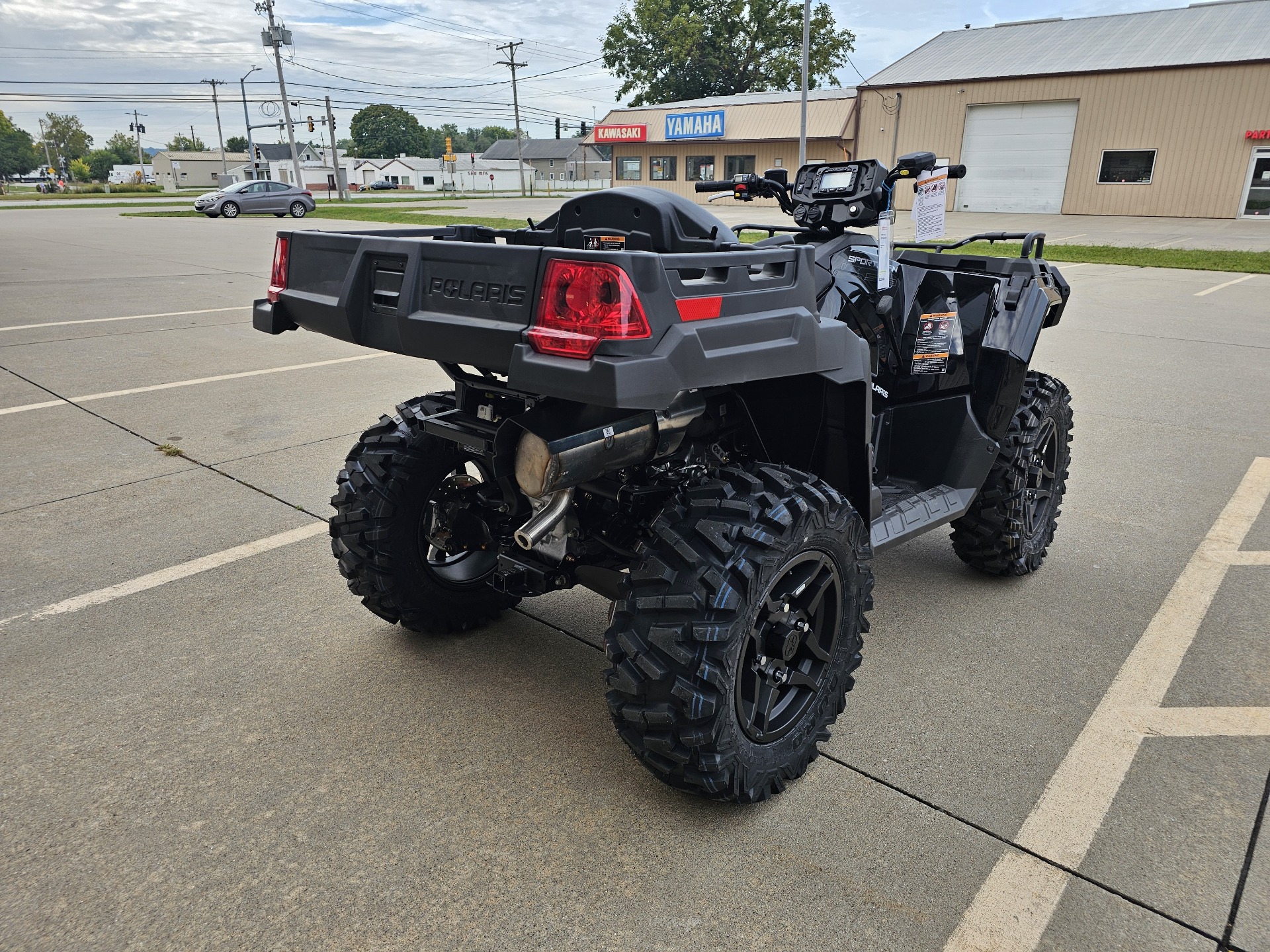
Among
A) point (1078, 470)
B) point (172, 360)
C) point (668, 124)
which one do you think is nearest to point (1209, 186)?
point (668, 124)

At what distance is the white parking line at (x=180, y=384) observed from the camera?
6.42 m

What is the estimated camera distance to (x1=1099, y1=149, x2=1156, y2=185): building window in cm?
2966

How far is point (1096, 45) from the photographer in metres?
31.1

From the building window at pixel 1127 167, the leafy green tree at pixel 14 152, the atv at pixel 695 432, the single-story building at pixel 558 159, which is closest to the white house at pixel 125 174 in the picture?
the leafy green tree at pixel 14 152

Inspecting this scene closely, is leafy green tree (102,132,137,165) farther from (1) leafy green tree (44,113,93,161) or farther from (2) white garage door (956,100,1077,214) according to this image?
(2) white garage door (956,100,1077,214)

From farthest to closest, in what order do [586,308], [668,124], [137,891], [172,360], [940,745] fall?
[668,124] → [172,360] → [940,745] → [137,891] → [586,308]

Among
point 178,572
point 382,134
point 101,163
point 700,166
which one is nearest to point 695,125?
point 700,166

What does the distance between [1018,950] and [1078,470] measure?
13.2ft

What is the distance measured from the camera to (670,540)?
2.25 meters

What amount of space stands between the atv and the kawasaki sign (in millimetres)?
40936

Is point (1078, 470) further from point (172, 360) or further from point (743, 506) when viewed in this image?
point (172, 360)

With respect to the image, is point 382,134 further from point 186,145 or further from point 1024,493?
point 1024,493

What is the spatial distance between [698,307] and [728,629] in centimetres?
77

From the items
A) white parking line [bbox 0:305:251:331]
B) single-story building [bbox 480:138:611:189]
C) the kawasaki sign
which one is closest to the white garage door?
the kawasaki sign
